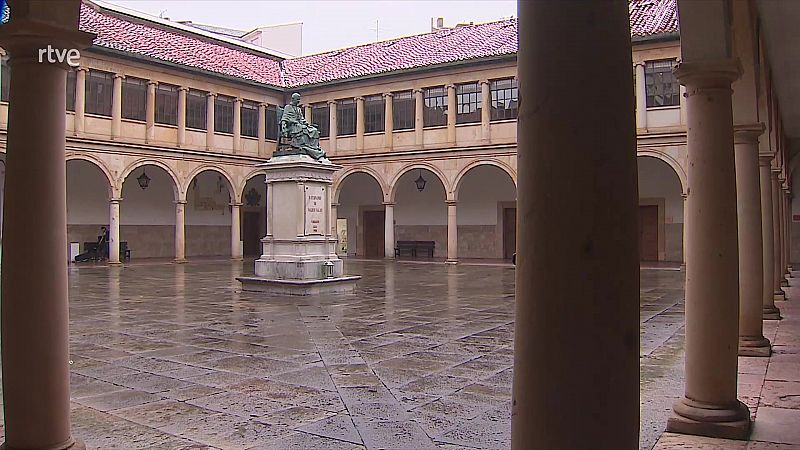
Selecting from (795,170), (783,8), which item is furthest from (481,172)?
(783,8)

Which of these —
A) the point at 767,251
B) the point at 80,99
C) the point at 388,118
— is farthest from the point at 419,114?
the point at 767,251

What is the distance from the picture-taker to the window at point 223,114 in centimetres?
2536

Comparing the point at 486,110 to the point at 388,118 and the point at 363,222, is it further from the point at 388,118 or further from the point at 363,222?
the point at 363,222

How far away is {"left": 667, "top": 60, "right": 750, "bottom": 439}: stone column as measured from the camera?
12.9 ft

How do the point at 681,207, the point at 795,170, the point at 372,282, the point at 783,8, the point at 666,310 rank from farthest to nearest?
the point at 795,170 < the point at 681,207 < the point at 372,282 < the point at 666,310 < the point at 783,8

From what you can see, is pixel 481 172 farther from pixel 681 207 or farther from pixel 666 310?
pixel 666 310

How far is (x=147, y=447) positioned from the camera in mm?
3828

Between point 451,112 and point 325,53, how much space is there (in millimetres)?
8509

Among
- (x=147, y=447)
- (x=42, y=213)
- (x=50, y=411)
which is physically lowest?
(x=147, y=447)

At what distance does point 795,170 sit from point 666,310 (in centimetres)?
1796

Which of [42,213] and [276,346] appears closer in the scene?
[42,213]

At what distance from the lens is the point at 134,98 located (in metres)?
22.7

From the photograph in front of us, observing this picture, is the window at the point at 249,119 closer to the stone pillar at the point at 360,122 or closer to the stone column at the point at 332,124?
the stone column at the point at 332,124

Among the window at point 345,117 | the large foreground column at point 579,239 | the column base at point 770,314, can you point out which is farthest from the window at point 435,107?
the large foreground column at point 579,239
